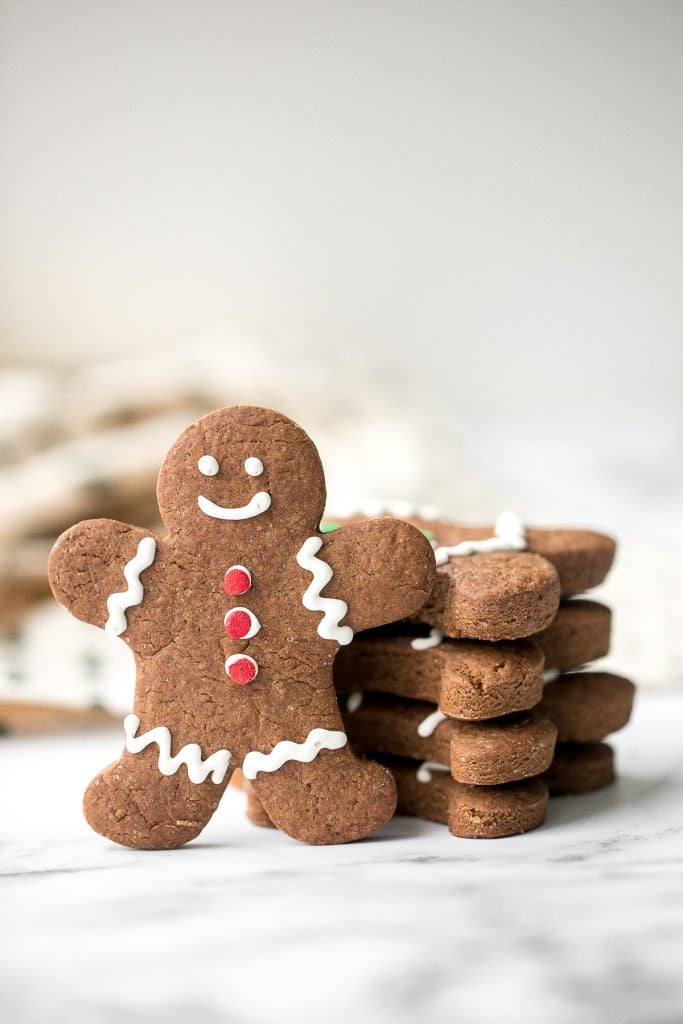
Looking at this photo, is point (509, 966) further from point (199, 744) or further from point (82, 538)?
point (82, 538)

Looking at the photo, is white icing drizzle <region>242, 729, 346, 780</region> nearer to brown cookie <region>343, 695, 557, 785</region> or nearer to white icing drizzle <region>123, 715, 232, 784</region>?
white icing drizzle <region>123, 715, 232, 784</region>

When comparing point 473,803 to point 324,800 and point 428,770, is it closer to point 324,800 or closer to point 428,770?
point 428,770

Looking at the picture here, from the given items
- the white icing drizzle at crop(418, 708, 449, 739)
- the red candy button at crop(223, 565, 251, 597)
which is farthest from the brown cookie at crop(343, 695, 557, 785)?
the red candy button at crop(223, 565, 251, 597)

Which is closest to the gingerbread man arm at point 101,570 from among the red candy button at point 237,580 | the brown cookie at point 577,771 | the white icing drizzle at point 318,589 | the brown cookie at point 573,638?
the red candy button at point 237,580

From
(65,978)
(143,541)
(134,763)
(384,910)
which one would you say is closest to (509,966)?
(384,910)

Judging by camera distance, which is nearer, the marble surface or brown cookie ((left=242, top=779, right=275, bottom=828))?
the marble surface
